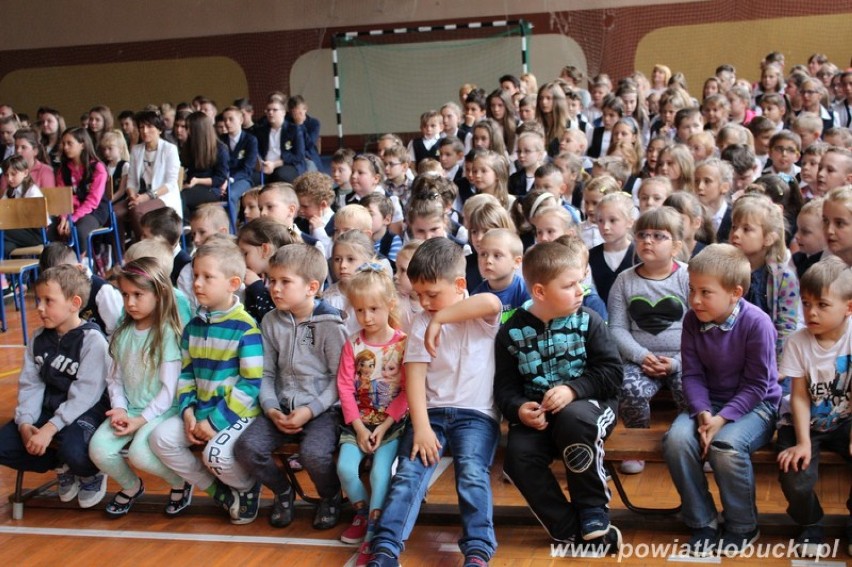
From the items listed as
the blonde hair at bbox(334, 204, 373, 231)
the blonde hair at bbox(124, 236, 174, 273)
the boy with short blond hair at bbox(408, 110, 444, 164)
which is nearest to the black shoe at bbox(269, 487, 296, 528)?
the blonde hair at bbox(124, 236, 174, 273)

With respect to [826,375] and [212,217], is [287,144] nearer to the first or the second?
[212,217]

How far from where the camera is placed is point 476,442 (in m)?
3.15

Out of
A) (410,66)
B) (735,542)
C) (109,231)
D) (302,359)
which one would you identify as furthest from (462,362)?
(410,66)

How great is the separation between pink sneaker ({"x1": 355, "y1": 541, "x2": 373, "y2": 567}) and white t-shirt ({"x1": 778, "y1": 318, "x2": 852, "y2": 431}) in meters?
1.45

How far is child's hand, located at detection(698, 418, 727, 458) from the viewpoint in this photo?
3.02 metres

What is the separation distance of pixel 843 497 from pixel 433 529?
1471 mm

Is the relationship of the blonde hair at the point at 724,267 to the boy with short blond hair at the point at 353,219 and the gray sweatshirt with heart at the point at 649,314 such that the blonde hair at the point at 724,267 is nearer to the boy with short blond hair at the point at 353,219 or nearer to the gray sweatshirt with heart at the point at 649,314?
the gray sweatshirt with heart at the point at 649,314

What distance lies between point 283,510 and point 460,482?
0.79m

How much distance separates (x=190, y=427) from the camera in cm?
350

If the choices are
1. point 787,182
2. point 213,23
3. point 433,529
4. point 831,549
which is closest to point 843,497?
point 831,549

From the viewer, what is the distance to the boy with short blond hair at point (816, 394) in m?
2.92

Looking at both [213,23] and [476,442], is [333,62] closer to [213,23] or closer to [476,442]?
[213,23]

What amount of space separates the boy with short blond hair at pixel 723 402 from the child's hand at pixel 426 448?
750mm

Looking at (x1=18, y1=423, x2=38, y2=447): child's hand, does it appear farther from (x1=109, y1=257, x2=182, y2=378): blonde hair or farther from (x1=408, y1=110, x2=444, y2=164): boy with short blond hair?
(x1=408, y1=110, x2=444, y2=164): boy with short blond hair
